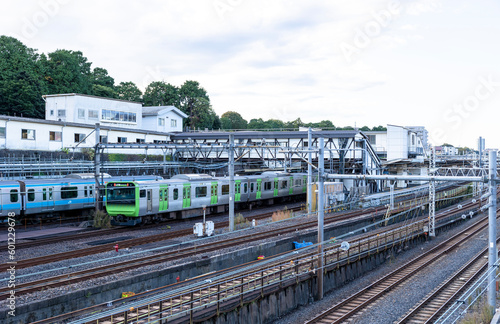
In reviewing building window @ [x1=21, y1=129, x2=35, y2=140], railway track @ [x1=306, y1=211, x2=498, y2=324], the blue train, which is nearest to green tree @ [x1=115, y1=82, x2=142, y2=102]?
building window @ [x1=21, y1=129, x2=35, y2=140]

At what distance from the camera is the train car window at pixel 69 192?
26.6m

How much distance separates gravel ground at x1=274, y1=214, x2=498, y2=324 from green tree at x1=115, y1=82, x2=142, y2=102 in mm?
55099

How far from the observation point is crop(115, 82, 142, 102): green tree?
69.7 metres

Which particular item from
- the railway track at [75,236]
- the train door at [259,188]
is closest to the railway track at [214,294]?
the railway track at [75,236]

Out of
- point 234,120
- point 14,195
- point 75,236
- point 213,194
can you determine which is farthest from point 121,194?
point 234,120

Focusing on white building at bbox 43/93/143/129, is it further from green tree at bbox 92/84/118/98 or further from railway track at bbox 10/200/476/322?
railway track at bbox 10/200/476/322

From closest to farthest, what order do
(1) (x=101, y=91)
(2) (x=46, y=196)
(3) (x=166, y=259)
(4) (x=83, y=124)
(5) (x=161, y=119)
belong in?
(3) (x=166, y=259)
(2) (x=46, y=196)
(4) (x=83, y=124)
(5) (x=161, y=119)
(1) (x=101, y=91)

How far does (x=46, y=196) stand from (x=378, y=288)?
18.8 meters

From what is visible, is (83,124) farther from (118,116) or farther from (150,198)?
(150,198)

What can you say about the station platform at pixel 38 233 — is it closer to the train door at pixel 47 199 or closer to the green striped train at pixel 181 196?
the train door at pixel 47 199

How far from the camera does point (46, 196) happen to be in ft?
84.3

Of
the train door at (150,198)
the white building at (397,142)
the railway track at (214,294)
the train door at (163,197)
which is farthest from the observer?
the white building at (397,142)

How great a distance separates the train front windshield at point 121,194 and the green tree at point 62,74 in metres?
35.4

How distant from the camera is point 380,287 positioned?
52.9ft
